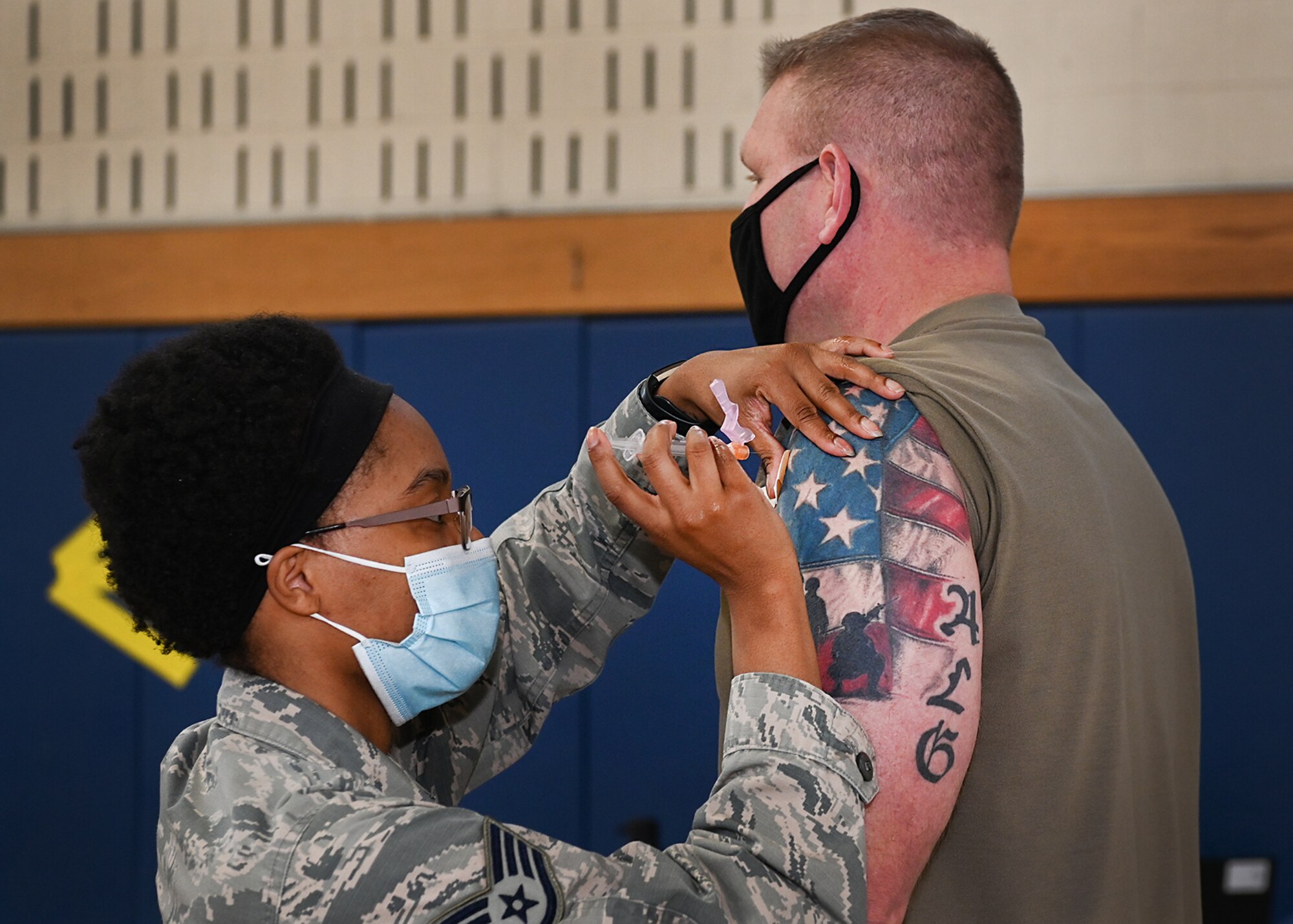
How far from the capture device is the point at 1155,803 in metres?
1.24

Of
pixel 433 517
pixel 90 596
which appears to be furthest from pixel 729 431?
pixel 90 596

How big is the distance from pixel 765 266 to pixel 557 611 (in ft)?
1.70

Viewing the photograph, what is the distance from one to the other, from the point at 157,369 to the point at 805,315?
0.73 metres

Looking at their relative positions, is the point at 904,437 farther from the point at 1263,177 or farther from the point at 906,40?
the point at 1263,177

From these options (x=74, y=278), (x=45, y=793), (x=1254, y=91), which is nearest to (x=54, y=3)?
(x=74, y=278)

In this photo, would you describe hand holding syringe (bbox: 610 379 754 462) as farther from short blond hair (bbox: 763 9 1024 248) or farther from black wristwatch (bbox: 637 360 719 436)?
short blond hair (bbox: 763 9 1024 248)

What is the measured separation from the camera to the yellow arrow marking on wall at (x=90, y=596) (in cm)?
316

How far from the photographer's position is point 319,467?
1241 millimetres

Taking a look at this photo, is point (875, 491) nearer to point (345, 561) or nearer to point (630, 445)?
point (630, 445)

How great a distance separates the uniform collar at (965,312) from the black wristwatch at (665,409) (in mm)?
304

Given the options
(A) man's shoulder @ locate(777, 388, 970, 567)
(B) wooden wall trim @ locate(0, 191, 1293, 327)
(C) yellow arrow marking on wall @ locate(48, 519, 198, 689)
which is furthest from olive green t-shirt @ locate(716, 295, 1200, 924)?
(C) yellow arrow marking on wall @ locate(48, 519, 198, 689)

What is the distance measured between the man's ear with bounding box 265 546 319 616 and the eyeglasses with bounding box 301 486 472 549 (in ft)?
0.09

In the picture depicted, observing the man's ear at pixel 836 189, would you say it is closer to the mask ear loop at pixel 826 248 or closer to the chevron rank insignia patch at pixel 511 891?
the mask ear loop at pixel 826 248

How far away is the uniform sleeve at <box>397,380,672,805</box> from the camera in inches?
60.1
